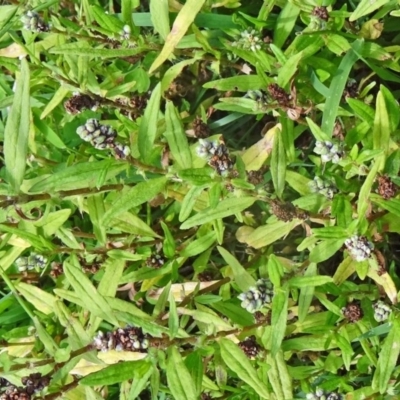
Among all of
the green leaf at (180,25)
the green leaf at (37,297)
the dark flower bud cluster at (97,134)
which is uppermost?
the green leaf at (180,25)

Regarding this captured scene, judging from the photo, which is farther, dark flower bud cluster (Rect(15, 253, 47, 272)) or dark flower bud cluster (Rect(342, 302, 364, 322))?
dark flower bud cluster (Rect(15, 253, 47, 272))

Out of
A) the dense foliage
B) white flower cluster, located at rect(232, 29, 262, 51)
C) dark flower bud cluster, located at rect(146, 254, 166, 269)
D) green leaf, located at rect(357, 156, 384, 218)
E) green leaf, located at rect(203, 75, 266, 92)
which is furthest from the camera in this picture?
dark flower bud cluster, located at rect(146, 254, 166, 269)

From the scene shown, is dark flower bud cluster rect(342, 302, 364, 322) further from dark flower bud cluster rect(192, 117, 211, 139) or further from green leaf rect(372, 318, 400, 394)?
dark flower bud cluster rect(192, 117, 211, 139)

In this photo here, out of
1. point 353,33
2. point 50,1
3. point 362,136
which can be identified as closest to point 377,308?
point 362,136

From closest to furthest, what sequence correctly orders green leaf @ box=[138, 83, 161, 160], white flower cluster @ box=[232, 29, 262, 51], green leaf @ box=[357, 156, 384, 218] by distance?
green leaf @ box=[357, 156, 384, 218], green leaf @ box=[138, 83, 161, 160], white flower cluster @ box=[232, 29, 262, 51]

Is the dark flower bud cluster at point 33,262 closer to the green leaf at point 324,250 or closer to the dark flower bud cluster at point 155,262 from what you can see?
the dark flower bud cluster at point 155,262

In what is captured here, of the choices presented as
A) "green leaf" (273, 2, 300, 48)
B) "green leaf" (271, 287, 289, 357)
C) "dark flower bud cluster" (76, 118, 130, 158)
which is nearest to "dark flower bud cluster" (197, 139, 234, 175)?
"dark flower bud cluster" (76, 118, 130, 158)

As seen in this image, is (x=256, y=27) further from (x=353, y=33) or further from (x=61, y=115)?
(x=61, y=115)

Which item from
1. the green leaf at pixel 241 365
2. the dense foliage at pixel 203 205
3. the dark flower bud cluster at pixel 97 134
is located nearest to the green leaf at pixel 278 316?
the dense foliage at pixel 203 205

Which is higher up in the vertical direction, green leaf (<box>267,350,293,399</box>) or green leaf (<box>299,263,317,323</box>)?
green leaf (<box>299,263,317,323</box>)
